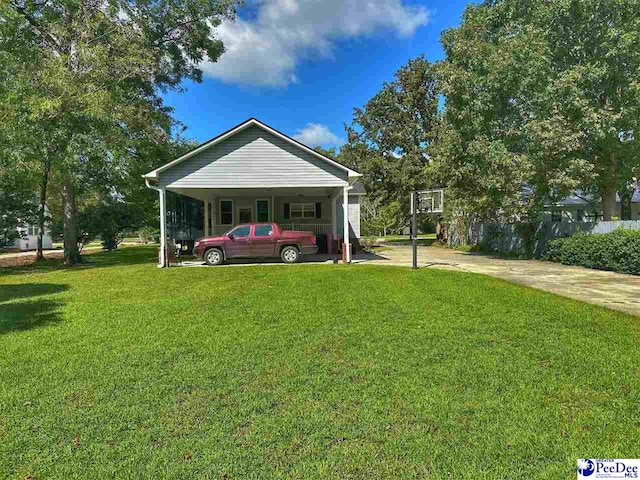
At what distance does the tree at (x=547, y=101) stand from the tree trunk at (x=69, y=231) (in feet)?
57.7

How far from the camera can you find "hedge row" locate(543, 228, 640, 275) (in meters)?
12.6

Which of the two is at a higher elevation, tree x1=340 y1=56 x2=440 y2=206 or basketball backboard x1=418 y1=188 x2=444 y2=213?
tree x1=340 y1=56 x2=440 y2=206

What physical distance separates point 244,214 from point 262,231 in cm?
713

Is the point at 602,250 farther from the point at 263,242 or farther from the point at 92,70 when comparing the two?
the point at 92,70

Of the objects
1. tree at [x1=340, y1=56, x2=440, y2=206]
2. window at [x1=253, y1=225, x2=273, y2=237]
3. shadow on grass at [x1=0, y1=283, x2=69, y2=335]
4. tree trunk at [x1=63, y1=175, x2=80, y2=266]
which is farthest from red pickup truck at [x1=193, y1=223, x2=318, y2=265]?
tree at [x1=340, y1=56, x2=440, y2=206]

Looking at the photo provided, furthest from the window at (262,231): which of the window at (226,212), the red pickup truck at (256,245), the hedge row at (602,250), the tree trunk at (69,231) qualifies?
the hedge row at (602,250)

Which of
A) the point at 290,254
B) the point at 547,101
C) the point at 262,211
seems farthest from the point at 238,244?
the point at 547,101

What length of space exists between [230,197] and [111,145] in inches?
279

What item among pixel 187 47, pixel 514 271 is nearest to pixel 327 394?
pixel 514 271

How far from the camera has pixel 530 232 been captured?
61.0 ft

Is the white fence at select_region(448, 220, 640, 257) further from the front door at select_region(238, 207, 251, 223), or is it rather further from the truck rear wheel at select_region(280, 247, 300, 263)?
the front door at select_region(238, 207, 251, 223)

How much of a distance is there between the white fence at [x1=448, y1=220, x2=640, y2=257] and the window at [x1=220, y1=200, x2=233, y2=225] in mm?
14484

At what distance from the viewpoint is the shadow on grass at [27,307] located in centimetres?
692

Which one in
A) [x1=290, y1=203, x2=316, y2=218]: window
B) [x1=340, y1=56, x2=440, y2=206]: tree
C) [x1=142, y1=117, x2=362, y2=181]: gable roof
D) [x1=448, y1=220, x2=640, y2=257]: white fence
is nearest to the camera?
[x1=448, y1=220, x2=640, y2=257]: white fence
